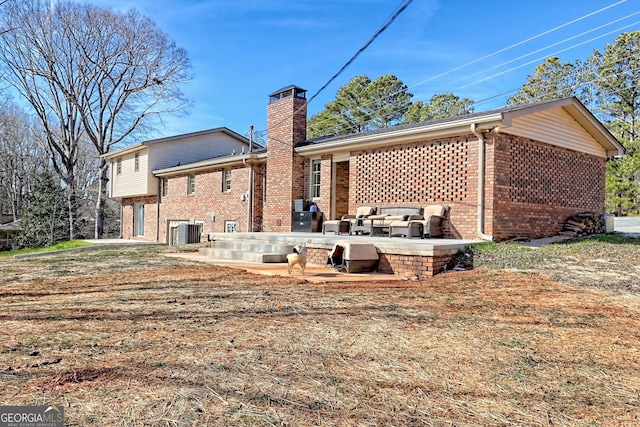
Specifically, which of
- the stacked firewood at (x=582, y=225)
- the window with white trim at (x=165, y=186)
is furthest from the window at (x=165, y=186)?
the stacked firewood at (x=582, y=225)

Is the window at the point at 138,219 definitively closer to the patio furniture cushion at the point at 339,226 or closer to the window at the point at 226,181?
the window at the point at 226,181

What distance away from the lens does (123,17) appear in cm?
2205

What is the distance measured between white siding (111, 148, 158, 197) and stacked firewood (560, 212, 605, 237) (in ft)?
56.1

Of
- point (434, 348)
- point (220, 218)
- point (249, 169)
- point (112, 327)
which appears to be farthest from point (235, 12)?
point (434, 348)

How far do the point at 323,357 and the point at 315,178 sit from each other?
409 inches

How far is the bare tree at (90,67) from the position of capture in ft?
69.5

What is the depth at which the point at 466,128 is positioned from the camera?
9055 mm

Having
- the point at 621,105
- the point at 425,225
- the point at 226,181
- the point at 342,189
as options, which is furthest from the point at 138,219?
the point at 621,105

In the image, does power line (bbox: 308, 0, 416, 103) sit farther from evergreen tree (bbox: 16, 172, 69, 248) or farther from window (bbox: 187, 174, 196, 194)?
evergreen tree (bbox: 16, 172, 69, 248)

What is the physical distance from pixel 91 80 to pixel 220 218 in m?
13.1

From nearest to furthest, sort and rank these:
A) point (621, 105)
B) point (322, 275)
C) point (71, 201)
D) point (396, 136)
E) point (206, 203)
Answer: point (322, 275), point (396, 136), point (206, 203), point (71, 201), point (621, 105)

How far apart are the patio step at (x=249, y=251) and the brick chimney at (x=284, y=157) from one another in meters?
2.64

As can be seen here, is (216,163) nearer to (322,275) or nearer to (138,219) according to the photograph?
(138,219)

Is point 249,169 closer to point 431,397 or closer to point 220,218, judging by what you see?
point 220,218
